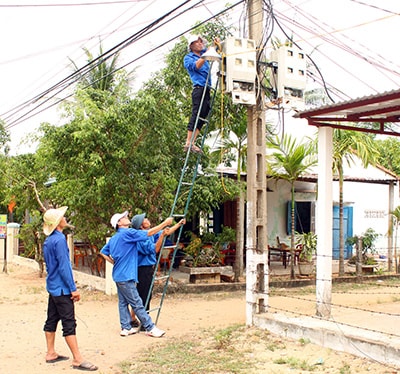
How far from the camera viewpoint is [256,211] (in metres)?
8.50

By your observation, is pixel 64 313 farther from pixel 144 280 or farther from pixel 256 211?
pixel 256 211

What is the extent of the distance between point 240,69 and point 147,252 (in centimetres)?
300

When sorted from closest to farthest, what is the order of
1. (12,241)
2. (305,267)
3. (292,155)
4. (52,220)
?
1. (52,220)
2. (292,155)
3. (305,267)
4. (12,241)

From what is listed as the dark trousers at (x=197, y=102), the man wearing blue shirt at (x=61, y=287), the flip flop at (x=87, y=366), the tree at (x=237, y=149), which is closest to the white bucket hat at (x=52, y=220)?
the man wearing blue shirt at (x=61, y=287)

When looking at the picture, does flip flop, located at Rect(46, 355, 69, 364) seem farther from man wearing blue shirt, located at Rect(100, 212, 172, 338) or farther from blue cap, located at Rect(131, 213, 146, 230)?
blue cap, located at Rect(131, 213, 146, 230)

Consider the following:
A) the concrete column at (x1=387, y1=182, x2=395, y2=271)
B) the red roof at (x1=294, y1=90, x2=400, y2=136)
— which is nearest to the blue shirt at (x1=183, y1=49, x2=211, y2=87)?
the red roof at (x1=294, y1=90, x2=400, y2=136)

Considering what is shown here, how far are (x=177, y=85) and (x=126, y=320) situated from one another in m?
5.92

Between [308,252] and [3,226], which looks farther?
[3,226]

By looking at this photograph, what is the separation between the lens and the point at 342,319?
8.84m

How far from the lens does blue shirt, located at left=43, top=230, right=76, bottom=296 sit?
20.6 feet

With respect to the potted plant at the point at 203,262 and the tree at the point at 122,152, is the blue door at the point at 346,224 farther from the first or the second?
the tree at the point at 122,152

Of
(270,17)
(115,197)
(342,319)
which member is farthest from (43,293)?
(270,17)

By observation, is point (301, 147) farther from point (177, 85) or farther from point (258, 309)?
point (258, 309)

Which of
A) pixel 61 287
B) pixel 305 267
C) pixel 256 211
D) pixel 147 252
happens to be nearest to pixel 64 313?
pixel 61 287
